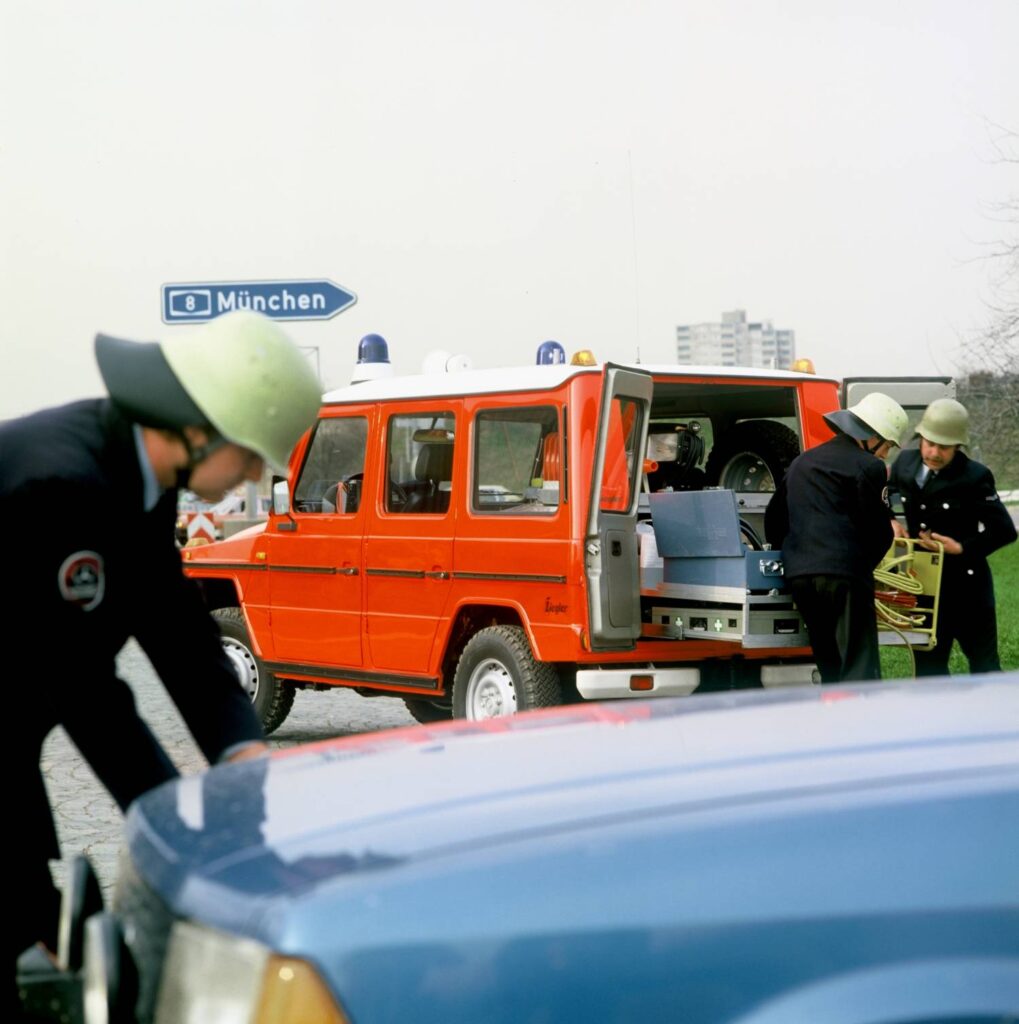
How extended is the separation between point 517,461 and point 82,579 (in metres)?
Result: 6.56

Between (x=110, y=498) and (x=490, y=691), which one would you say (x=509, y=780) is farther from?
(x=490, y=691)

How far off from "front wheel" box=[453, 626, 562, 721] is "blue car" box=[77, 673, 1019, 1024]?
6.71 metres

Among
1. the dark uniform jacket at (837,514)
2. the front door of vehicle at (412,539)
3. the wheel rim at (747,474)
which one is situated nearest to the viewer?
the dark uniform jacket at (837,514)

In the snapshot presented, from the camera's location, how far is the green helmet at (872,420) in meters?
8.92

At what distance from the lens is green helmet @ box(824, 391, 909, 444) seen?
29.3 ft

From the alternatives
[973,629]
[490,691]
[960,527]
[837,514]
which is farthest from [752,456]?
[490,691]

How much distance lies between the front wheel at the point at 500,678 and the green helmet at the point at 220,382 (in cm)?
595

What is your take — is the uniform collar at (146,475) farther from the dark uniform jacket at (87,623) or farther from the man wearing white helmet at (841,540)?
the man wearing white helmet at (841,540)

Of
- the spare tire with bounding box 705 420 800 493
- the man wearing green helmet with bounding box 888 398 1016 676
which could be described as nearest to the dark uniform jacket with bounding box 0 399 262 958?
the man wearing green helmet with bounding box 888 398 1016 676

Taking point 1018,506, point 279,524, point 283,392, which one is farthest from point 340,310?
point 1018,506

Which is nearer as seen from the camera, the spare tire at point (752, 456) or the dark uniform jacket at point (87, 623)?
the dark uniform jacket at point (87, 623)

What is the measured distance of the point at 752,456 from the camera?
34.7 ft

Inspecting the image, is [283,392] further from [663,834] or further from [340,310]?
[340,310]

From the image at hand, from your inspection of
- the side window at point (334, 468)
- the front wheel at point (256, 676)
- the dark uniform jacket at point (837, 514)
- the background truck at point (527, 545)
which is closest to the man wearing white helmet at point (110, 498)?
the background truck at point (527, 545)
